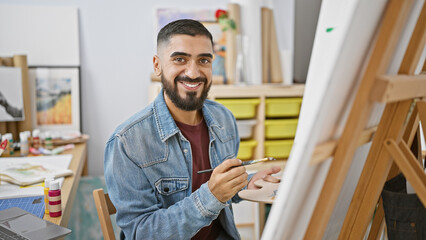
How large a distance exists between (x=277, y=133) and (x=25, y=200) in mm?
1734

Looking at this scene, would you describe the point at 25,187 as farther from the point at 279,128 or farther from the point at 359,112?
the point at 279,128

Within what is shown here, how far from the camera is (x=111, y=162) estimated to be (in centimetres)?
134

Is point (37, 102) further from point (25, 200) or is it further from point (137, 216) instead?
point (137, 216)

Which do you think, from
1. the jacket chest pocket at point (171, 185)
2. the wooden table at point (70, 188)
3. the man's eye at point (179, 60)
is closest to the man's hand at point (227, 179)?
the jacket chest pocket at point (171, 185)

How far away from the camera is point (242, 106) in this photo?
2.78m

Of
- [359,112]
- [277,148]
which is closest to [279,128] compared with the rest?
[277,148]

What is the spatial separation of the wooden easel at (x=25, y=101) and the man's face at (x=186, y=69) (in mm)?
1570

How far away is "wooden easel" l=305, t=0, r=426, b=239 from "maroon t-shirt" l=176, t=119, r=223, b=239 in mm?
643

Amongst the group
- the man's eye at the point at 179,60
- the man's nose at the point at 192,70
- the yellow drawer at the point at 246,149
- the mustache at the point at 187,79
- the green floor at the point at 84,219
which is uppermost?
the man's eye at the point at 179,60

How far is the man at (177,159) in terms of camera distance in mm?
1276

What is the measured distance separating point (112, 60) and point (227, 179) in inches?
81.7

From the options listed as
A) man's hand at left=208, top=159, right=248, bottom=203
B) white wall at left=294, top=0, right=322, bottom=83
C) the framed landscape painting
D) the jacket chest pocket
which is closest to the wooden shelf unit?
white wall at left=294, top=0, right=322, bottom=83

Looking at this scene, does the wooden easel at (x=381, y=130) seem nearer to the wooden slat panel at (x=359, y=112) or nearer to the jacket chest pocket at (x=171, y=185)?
the wooden slat panel at (x=359, y=112)

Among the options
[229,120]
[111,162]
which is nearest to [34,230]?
[111,162]
